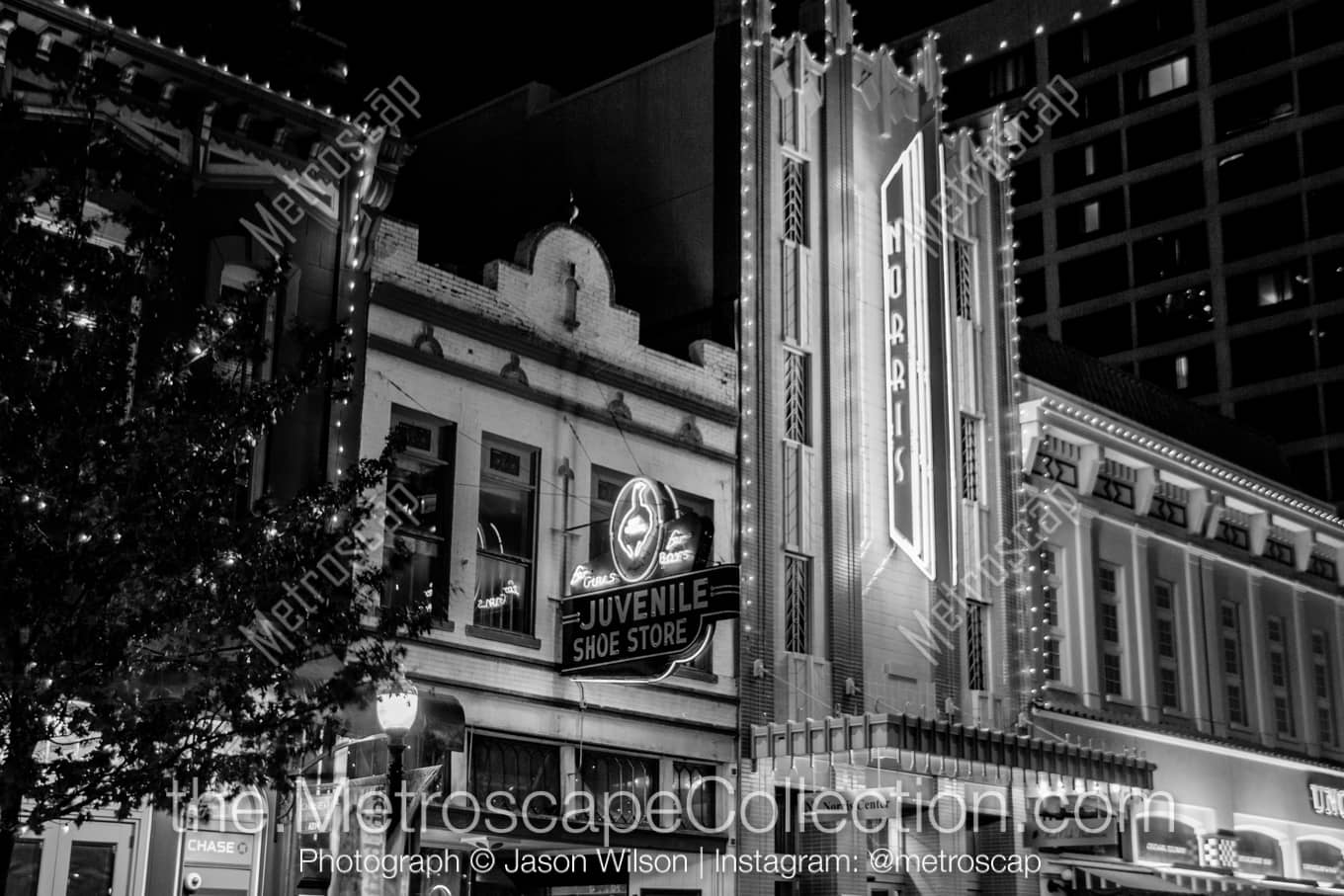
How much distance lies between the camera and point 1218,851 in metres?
30.3

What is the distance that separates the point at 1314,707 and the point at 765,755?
706 inches

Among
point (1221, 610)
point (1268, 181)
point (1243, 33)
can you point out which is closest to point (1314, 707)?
point (1221, 610)

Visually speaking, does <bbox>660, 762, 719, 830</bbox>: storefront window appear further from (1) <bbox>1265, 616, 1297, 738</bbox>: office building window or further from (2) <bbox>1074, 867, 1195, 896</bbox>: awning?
(1) <bbox>1265, 616, 1297, 738</bbox>: office building window

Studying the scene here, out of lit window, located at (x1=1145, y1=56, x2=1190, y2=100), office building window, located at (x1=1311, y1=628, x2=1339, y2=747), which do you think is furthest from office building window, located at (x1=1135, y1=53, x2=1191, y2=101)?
office building window, located at (x1=1311, y1=628, x2=1339, y2=747)

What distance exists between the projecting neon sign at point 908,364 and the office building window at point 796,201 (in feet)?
5.49

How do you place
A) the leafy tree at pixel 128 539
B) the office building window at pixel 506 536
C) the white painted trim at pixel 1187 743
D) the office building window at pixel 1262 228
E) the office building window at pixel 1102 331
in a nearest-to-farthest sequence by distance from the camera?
the leafy tree at pixel 128 539, the office building window at pixel 506 536, the white painted trim at pixel 1187 743, the office building window at pixel 1262 228, the office building window at pixel 1102 331

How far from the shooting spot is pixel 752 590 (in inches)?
918

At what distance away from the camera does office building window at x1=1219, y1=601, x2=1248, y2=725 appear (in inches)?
1294

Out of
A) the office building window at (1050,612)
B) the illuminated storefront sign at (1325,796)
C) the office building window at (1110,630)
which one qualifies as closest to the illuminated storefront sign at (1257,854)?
the illuminated storefront sign at (1325,796)

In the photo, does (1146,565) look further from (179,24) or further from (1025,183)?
(1025,183)

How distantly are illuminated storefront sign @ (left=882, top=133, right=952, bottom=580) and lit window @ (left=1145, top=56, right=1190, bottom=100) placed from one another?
41.4 meters

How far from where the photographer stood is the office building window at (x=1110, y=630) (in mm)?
29875

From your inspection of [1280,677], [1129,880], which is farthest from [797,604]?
[1280,677]

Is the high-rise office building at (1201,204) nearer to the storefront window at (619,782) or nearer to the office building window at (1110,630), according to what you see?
the office building window at (1110,630)
